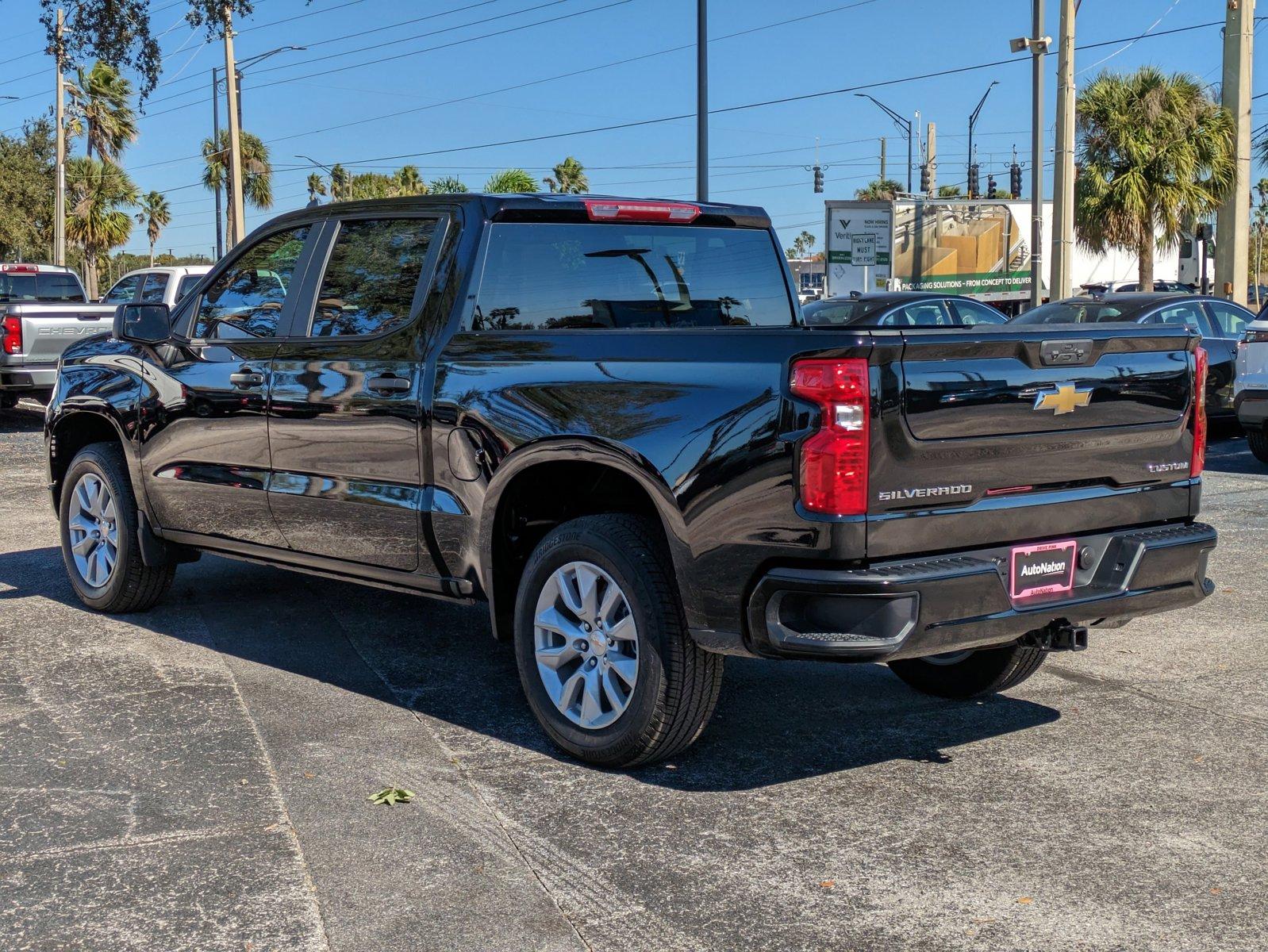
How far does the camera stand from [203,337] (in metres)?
6.50

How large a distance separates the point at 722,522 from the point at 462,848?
47.0 inches

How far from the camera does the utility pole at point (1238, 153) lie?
2544 centimetres

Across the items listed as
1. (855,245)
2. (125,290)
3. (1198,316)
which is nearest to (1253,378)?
(1198,316)

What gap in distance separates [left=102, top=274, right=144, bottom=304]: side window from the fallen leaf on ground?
58.2 ft

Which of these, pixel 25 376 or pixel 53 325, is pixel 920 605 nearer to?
pixel 25 376

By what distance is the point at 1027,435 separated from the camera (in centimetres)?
436

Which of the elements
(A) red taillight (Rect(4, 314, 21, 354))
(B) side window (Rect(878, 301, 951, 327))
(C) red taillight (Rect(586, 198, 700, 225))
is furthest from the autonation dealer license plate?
(A) red taillight (Rect(4, 314, 21, 354))

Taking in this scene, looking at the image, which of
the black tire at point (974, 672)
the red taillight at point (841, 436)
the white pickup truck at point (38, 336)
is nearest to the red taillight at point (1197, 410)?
the black tire at point (974, 672)

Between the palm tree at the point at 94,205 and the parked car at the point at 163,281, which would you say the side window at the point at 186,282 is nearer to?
the parked car at the point at 163,281

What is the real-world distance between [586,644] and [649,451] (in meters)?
0.74

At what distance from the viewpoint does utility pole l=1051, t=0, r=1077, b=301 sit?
75.7 ft

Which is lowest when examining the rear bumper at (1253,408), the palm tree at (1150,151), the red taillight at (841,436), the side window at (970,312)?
the rear bumper at (1253,408)

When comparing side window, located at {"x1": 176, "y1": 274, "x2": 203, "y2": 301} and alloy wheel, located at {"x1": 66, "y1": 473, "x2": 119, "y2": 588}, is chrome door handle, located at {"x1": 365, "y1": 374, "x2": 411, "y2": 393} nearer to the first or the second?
alloy wheel, located at {"x1": 66, "y1": 473, "x2": 119, "y2": 588}

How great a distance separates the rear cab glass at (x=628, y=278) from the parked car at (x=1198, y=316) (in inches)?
364
